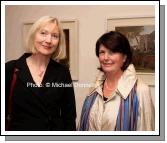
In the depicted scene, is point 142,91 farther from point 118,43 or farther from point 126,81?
point 118,43

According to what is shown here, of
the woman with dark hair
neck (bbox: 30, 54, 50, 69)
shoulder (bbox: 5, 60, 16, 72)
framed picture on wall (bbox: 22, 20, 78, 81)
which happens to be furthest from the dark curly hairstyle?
shoulder (bbox: 5, 60, 16, 72)

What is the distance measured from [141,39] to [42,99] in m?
0.46

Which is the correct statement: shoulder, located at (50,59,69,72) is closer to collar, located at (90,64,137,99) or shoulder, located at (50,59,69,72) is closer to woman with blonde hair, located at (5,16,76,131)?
woman with blonde hair, located at (5,16,76,131)

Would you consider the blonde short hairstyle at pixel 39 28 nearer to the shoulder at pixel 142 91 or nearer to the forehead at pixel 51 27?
the forehead at pixel 51 27

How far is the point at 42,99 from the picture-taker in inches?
45.9

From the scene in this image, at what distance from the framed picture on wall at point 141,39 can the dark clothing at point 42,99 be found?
274mm

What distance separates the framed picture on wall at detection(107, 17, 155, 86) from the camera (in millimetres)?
1160

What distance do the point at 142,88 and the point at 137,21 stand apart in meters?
0.27

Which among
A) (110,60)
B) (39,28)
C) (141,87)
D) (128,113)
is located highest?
(39,28)

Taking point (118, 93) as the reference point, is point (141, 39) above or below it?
above

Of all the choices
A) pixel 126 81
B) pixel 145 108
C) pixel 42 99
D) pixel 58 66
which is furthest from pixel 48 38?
pixel 145 108

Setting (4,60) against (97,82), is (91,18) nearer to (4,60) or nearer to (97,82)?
(97,82)

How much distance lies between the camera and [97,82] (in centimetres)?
118

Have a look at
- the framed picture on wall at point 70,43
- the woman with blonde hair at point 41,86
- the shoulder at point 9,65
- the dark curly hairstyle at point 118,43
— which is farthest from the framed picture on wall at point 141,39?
the shoulder at point 9,65
